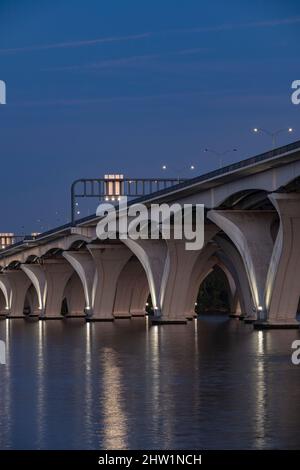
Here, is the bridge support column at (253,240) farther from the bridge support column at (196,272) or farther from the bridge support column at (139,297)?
the bridge support column at (139,297)

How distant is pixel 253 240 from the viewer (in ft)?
226

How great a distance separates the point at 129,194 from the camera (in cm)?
10394

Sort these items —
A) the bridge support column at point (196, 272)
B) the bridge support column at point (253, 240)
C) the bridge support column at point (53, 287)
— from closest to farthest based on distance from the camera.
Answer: the bridge support column at point (253, 240) < the bridge support column at point (196, 272) < the bridge support column at point (53, 287)

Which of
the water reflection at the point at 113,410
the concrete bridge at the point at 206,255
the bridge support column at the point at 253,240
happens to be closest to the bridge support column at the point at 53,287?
the concrete bridge at the point at 206,255

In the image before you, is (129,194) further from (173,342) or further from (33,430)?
(33,430)

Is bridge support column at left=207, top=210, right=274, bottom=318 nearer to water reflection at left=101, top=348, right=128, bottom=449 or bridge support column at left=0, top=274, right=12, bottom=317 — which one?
water reflection at left=101, top=348, right=128, bottom=449

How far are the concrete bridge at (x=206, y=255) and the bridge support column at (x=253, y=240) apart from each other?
55 mm

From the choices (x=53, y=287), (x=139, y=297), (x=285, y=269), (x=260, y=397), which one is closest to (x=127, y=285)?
(x=139, y=297)

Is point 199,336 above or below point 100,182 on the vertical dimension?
below

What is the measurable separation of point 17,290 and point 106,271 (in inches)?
1853

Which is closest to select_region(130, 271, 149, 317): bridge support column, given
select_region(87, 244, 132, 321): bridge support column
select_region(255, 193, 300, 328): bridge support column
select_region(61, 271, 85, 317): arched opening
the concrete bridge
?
the concrete bridge

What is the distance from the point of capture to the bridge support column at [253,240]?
6731 centimetres

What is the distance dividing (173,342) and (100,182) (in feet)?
164

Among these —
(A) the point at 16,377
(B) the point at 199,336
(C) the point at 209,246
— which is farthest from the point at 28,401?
(C) the point at 209,246
